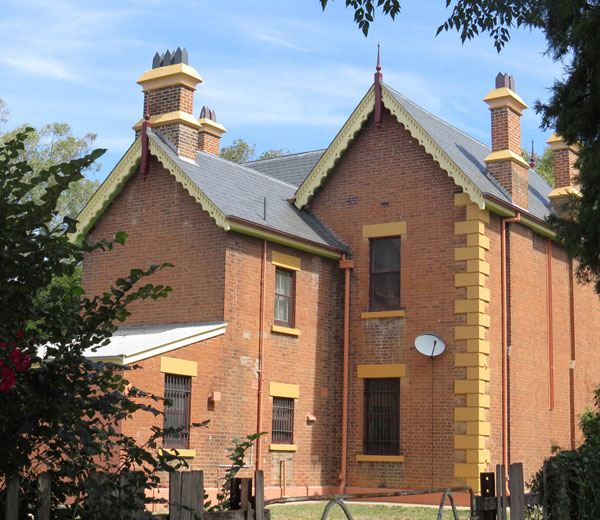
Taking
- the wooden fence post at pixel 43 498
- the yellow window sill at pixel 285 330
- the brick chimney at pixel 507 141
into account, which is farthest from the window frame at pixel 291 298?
the wooden fence post at pixel 43 498

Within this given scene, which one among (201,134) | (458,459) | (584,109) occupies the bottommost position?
(458,459)

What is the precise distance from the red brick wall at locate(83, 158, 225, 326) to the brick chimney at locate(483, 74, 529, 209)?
768cm

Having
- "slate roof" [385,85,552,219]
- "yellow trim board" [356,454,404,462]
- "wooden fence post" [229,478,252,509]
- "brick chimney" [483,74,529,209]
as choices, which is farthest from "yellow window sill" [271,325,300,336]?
"wooden fence post" [229,478,252,509]

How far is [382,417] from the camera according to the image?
72.1ft

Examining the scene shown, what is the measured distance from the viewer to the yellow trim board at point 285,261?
2145 centimetres

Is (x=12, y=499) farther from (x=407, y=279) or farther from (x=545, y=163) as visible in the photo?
(x=545, y=163)

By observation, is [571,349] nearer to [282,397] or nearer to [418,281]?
[418,281]

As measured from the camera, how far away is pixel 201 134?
98.1 feet

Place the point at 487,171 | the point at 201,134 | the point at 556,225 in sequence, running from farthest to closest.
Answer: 1. the point at 201,134
2. the point at 487,171
3. the point at 556,225

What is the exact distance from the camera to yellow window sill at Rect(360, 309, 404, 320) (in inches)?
869

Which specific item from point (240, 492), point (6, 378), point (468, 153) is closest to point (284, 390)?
point (468, 153)

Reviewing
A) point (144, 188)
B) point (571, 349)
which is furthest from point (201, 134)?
point (571, 349)

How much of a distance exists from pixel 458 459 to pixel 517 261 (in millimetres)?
5290

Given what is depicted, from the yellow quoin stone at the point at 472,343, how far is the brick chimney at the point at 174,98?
22.4ft
